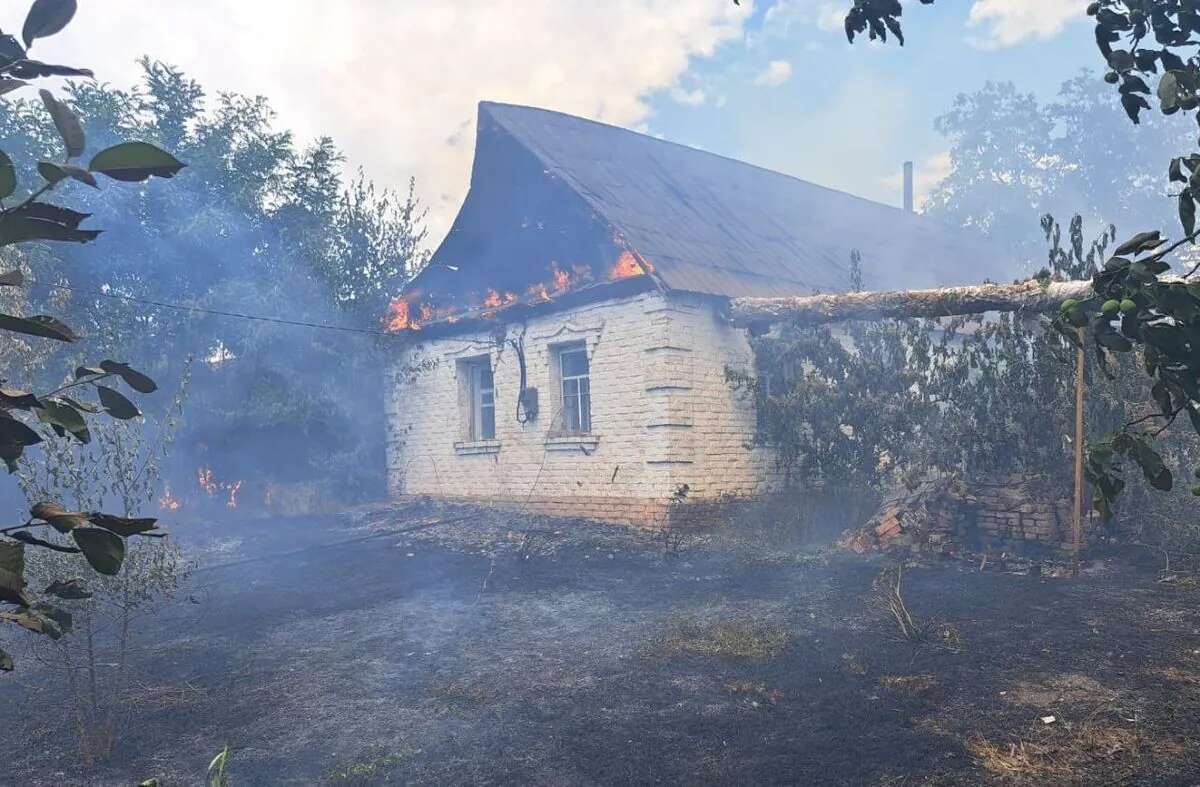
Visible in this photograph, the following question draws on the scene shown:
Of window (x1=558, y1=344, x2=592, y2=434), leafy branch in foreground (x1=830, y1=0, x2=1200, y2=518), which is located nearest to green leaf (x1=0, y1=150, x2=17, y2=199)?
leafy branch in foreground (x1=830, y1=0, x2=1200, y2=518)

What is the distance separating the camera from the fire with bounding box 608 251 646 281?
32.4ft

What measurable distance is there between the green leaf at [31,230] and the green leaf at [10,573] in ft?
1.29

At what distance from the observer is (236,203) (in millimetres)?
13148

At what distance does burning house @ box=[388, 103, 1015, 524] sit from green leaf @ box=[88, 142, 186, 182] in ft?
28.9

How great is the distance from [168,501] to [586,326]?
28.1 ft

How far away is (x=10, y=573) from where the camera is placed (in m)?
0.96

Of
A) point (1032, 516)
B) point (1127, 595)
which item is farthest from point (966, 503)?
point (1127, 595)

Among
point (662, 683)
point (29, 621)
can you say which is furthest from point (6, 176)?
point (662, 683)

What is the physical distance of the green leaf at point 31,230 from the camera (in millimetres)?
1009

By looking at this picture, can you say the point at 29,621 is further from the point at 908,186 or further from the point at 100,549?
the point at 908,186

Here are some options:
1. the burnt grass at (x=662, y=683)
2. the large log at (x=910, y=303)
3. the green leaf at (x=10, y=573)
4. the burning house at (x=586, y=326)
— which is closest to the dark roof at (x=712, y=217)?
the burning house at (x=586, y=326)

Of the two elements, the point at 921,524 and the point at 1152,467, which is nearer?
the point at 1152,467

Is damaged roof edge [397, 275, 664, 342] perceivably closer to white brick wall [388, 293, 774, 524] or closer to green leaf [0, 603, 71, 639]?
white brick wall [388, 293, 774, 524]

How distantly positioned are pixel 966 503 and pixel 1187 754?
214 inches
